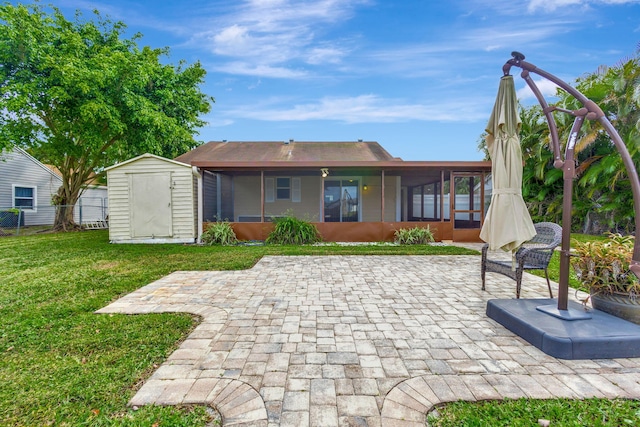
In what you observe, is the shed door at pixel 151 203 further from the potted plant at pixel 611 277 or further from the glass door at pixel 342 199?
the potted plant at pixel 611 277

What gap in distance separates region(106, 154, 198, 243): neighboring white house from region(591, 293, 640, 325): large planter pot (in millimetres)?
9845

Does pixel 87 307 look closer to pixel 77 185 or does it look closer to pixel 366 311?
pixel 366 311

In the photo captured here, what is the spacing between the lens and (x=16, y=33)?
9758 millimetres

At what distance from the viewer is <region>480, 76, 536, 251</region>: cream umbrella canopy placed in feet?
11.0

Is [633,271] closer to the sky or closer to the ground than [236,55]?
closer to the ground

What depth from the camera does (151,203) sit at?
9.79 meters

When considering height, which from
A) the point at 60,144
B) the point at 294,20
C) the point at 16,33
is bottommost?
the point at 60,144

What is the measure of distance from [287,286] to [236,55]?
1235 cm

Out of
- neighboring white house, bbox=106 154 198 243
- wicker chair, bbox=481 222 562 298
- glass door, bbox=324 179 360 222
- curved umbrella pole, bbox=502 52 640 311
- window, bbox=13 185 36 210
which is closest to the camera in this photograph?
curved umbrella pole, bbox=502 52 640 311

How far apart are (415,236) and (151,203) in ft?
28.7

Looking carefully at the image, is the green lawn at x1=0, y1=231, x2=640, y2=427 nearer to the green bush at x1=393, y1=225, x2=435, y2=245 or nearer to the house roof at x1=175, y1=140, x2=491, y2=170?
the green bush at x1=393, y1=225, x2=435, y2=245

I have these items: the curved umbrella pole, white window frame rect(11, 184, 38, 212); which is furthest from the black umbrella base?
white window frame rect(11, 184, 38, 212)

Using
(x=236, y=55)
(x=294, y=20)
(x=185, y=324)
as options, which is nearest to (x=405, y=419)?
(x=185, y=324)

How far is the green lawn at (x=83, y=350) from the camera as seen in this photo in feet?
5.92
